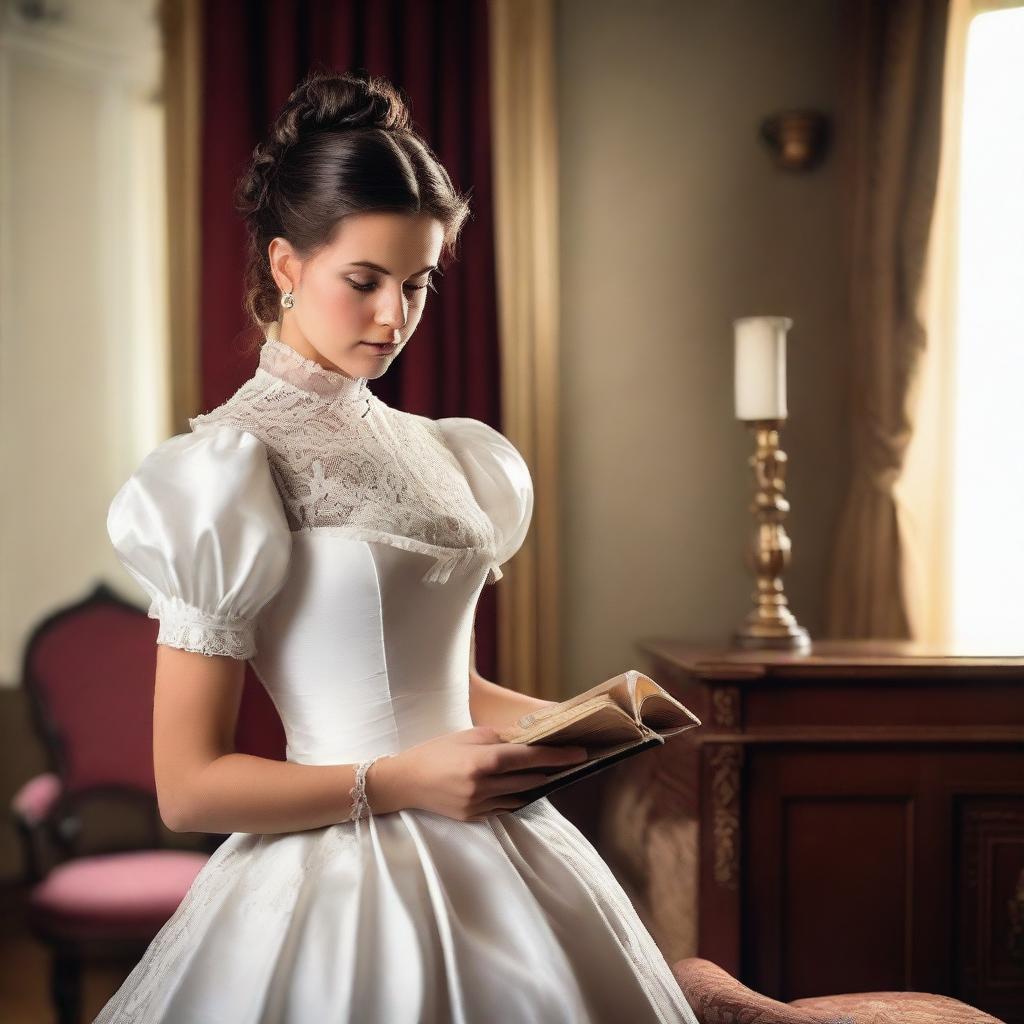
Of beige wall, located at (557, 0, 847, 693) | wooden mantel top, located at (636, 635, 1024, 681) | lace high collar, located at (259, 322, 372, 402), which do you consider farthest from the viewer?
beige wall, located at (557, 0, 847, 693)

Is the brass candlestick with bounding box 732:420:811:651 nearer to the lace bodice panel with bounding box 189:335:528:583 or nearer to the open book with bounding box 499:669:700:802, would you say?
the lace bodice panel with bounding box 189:335:528:583

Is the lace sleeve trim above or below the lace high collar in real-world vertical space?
below

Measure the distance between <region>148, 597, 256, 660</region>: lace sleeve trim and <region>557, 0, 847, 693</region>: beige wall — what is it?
2079 millimetres

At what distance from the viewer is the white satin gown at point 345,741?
1.11 m

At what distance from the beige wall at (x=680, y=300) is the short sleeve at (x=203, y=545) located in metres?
2.05

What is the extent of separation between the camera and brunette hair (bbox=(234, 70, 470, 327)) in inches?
50.1

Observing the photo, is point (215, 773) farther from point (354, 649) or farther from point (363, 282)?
point (363, 282)

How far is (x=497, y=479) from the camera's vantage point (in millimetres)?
1566

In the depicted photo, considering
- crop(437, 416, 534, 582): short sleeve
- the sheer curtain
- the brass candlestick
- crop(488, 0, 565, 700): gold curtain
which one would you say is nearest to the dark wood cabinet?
the brass candlestick

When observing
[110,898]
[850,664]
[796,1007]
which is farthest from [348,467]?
[110,898]

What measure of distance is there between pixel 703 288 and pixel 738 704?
1268mm

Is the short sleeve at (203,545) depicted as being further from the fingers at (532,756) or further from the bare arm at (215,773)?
the fingers at (532,756)

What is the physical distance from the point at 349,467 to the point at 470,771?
1.22 feet

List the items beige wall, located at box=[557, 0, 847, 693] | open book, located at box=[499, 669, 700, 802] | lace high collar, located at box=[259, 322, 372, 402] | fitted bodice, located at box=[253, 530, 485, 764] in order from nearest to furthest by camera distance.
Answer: open book, located at box=[499, 669, 700, 802], fitted bodice, located at box=[253, 530, 485, 764], lace high collar, located at box=[259, 322, 372, 402], beige wall, located at box=[557, 0, 847, 693]
